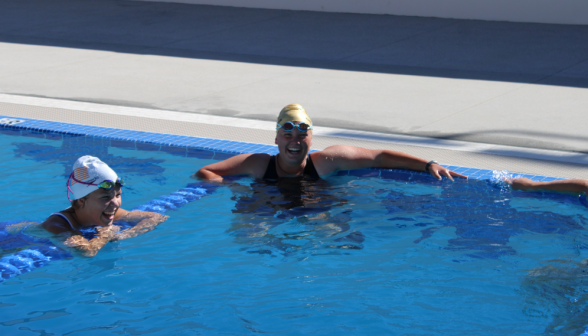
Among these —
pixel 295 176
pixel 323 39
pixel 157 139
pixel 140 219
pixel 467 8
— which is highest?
pixel 467 8

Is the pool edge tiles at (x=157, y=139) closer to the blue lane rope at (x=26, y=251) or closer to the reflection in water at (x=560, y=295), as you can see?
the reflection in water at (x=560, y=295)

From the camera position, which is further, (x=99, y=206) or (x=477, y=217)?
(x=477, y=217)

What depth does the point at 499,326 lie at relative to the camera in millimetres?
3834

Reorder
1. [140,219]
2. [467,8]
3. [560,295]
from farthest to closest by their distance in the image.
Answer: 1. [467,8]
2. [140,219]
3. [560,295]

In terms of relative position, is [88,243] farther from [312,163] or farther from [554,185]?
[554,185]

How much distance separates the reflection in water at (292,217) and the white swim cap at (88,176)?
1.10 metres

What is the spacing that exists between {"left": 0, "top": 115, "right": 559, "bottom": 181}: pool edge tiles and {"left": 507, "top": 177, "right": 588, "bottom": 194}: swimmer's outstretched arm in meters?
0.33

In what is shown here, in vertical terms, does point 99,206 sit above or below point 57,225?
above

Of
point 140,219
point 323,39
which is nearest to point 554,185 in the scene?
point 140,219

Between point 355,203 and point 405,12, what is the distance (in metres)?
10.3

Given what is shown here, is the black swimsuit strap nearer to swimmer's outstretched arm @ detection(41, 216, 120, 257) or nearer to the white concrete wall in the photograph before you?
swimmer's outstretched arm @ detection(41, 216, 120, 257)

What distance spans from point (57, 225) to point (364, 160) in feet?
8.68

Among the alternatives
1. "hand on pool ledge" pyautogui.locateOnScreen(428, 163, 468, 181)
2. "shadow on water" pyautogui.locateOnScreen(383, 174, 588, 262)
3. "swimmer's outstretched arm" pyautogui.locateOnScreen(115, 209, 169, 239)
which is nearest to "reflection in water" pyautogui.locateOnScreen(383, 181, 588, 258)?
"shadow on water" pyautogui.locateOnScreen(383, 174, 588, 262)

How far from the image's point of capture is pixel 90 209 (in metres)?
4.53
